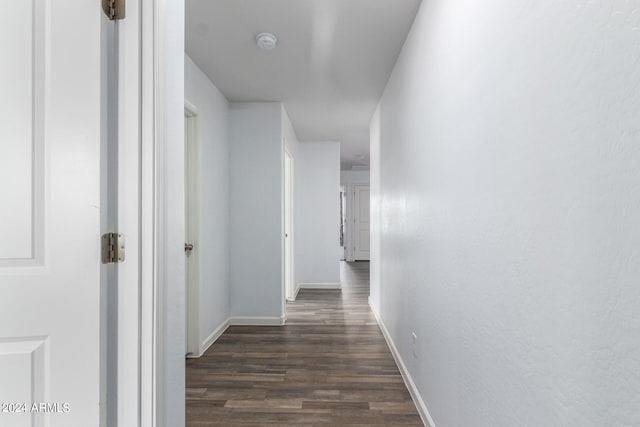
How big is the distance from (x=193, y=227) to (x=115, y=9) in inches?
79.9

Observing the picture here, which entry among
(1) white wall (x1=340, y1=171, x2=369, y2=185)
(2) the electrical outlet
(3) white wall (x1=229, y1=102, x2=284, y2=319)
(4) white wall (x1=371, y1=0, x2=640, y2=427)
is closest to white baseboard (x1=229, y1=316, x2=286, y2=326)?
(3) white wall (x1=229, y1=102, x2=284, y2=319)

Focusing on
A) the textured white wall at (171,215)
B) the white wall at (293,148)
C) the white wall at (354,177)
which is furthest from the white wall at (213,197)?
the white wall at (354,177)

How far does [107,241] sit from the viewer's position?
100 cm

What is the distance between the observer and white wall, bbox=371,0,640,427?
0.64 metres

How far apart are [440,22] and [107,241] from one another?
5.68 feet

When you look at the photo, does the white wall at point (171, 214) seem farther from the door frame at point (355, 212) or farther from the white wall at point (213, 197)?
the door frame at point (355, 212)

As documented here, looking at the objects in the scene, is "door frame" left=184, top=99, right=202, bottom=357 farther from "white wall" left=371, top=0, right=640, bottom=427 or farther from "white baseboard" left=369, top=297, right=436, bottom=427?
"white wall" left=371, top=0, right=640, bottom=427

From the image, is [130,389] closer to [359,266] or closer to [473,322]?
[473,322]

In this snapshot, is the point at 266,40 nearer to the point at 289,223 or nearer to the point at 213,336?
the point at 213,336

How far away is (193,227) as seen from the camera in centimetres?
286

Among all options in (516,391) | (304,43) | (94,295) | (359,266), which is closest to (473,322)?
(516,391)

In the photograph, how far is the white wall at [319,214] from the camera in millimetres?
5574

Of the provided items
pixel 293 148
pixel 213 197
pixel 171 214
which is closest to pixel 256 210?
pixel 213 197

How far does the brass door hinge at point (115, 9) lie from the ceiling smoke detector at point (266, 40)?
143 centimetres
